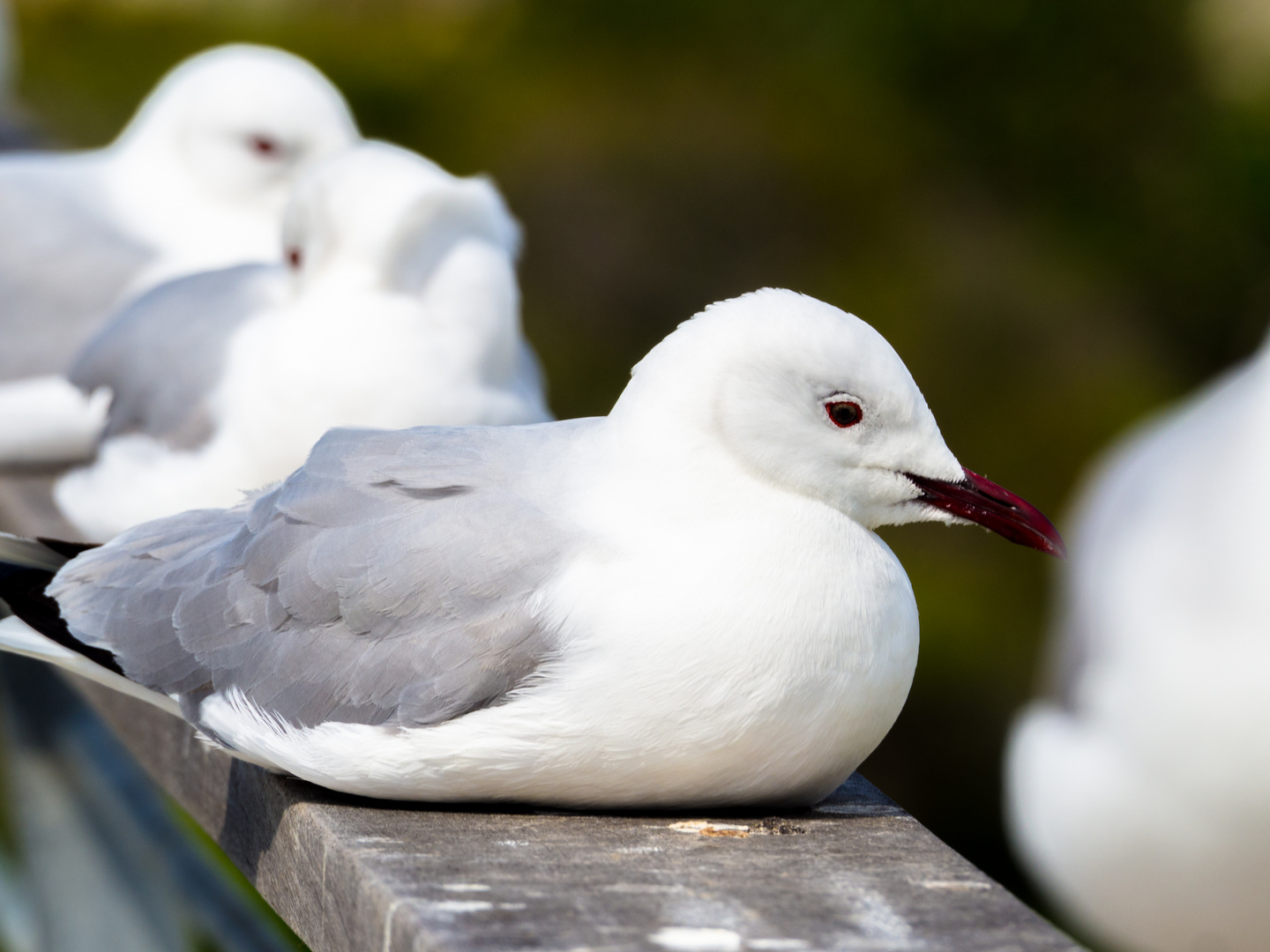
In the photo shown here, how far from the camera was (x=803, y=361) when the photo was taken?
1.37 meters

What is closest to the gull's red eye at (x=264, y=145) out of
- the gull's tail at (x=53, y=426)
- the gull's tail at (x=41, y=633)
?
the gull's tail at (x=53, y=426)

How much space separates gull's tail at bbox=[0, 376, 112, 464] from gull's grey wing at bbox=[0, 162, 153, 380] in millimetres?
311

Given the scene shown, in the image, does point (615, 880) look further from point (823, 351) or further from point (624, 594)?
point (823, 351)

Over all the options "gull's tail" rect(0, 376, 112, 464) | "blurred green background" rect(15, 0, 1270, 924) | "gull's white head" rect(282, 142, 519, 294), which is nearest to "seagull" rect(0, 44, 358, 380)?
"gull's tail" rect(0, 376, 112, 464)

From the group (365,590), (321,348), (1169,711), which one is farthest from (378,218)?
(1169,711)

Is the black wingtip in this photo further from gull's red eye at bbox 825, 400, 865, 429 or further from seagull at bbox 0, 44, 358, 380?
seagull at bbox 0, 44, 358, 380

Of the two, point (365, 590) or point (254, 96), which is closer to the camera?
point (365, 590)

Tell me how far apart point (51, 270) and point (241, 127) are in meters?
0.52

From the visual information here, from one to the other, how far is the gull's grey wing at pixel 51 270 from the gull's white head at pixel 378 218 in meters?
0.88

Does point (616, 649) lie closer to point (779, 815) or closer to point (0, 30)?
point (779, 815)

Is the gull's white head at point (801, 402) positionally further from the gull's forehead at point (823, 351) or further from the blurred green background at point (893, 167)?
the blurred green background at point (893, 167)

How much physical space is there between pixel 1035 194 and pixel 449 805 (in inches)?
226

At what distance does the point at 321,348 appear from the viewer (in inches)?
91.7

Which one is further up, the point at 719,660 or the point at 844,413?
the point at 844,413
